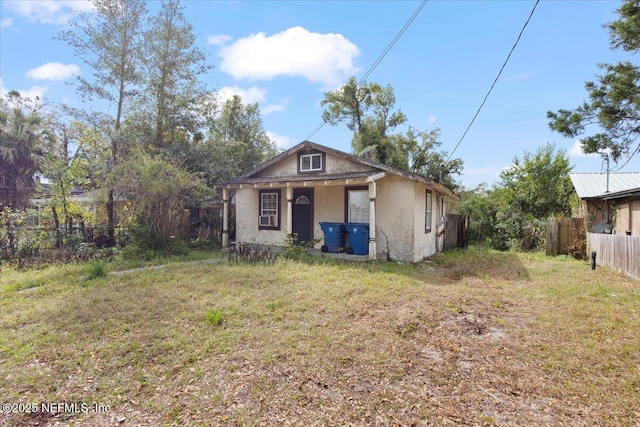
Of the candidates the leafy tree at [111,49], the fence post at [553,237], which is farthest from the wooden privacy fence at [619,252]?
the leafy tree at [111,49]

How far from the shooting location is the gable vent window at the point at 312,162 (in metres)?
12.2

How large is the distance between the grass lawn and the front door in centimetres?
554

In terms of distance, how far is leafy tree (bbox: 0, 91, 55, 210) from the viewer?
1460cm

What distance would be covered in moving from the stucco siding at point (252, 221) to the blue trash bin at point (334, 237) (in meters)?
2.44

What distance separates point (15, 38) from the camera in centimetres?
1062

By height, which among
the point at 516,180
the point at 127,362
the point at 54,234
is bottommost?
the point at 127,362

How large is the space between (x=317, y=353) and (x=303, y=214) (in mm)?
8844

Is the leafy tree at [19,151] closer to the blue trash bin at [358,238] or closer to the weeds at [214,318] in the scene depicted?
the blue trash bin at [358,238]

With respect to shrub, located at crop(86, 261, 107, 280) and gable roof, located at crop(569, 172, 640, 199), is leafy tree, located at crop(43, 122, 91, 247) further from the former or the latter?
gable roof, located at crop(569, 172, 640, 199)

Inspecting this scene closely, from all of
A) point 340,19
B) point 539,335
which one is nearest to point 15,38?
point 340,19

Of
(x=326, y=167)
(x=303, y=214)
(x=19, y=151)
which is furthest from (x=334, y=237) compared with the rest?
(x=19, y=151)

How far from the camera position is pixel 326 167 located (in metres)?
12.1

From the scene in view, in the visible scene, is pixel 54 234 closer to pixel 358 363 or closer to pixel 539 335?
pixel 358 363

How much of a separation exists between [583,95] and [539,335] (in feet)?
24.8
